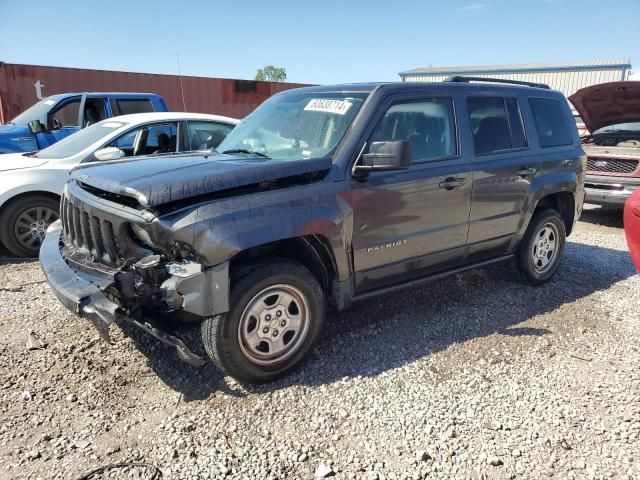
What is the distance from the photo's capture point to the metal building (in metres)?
29.9

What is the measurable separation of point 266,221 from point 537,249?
3.21 meters

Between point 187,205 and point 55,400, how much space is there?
1.45 meters

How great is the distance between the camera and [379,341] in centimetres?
360

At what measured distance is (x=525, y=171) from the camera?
4.24 m

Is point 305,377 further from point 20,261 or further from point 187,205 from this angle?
point 20,261

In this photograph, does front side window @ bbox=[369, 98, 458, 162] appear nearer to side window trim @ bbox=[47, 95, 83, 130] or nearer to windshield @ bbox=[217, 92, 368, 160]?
windshield @ bbox=[217, 92, 368, 160]

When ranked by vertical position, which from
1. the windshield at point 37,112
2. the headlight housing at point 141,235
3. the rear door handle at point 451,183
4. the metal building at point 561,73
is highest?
the metal building at point 561,73

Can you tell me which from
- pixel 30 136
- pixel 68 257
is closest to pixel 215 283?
pixel 68 257

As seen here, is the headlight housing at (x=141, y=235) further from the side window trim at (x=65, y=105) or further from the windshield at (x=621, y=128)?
the windshield at (x=621, y=128)

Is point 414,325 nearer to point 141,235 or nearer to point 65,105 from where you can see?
point 141,235

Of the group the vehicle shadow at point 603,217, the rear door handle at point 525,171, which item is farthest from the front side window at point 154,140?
the vehicle shadow at point 603,217

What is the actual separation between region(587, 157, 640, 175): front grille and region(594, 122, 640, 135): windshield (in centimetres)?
123

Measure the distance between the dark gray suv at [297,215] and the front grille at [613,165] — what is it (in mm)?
3827

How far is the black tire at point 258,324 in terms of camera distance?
273 cm
